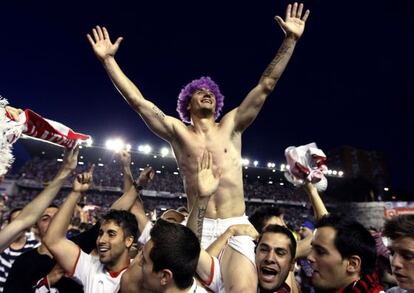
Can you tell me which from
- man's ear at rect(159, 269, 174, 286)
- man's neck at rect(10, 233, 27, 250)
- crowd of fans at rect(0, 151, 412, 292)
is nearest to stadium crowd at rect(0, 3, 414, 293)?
man's ear at rect(159, 269, 174, 286)

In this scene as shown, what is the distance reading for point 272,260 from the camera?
2689 millimetres

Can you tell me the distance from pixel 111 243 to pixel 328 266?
1773 mm

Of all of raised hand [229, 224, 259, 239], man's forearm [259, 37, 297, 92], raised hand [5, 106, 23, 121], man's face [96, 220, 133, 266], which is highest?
man's forearm [259, 37, 297, 92]

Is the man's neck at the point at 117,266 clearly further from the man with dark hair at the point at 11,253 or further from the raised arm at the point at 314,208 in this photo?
the raised arm at the point at 314,208

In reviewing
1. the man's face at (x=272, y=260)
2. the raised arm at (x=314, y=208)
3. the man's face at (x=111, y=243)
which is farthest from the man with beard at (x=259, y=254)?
the raised arm at (x=314, y=208)

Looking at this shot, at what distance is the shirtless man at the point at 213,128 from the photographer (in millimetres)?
3232

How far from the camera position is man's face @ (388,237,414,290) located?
2.40 metres

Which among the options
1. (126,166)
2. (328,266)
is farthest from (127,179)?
(328,266)

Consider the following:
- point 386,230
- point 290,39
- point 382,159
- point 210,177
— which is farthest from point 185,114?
point 382,159

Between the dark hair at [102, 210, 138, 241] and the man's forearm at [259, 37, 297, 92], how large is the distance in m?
1.80

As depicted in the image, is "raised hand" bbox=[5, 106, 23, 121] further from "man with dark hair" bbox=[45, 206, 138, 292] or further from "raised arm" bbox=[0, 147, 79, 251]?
"man with dark hair" bbox=[45, 206, 138, 292]

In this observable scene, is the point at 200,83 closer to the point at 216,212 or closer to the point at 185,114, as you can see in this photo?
the point at 185,114

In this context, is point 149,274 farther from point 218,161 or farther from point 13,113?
point 218,161

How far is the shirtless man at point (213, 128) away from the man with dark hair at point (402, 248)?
121 centimetres
